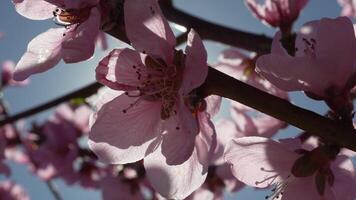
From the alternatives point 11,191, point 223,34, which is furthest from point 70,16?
point 11,191

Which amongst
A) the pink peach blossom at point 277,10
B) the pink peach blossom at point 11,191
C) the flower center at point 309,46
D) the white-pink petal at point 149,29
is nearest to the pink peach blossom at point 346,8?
the pink peach blossom at point 277,10

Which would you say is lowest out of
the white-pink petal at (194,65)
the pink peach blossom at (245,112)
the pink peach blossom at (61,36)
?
the pink peach blossom at (245,112)

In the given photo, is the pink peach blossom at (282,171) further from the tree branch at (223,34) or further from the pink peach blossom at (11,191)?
the pink peach blossom at (11,191)

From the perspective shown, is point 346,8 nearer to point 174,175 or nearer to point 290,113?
point 174,175

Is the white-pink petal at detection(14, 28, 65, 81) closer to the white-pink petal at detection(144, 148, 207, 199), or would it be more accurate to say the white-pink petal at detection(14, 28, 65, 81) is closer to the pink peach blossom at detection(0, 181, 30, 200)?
the white-pink petal at detection(144, 148, 207, 199)

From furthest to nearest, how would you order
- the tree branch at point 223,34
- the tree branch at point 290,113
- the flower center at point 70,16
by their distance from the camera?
the tree branch at point 223,34 → the flower center at point 70,16 → the tree branch at point 290,113

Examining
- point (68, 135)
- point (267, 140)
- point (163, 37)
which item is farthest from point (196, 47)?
point (68, 135)
